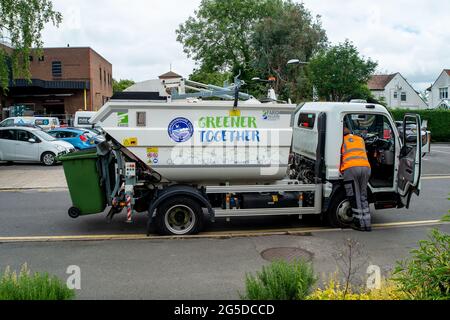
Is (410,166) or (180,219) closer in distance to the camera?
(180,219)

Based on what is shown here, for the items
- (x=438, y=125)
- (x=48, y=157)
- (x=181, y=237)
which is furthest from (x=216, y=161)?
(x=438, y=125)

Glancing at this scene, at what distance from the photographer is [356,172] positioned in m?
7.54

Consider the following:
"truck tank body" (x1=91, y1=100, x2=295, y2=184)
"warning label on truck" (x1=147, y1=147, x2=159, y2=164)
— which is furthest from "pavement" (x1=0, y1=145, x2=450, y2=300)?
"warning label on truck" (x1=147, y1=147, x2=159, y2=164)

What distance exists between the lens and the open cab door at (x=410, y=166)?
7699mm

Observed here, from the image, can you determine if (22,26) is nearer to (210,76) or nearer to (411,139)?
(411,139)

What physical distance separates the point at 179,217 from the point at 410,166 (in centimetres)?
415

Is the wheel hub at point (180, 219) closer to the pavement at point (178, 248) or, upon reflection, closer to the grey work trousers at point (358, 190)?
the pavement at point (178, 248)

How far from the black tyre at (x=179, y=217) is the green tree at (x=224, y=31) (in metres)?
43.0

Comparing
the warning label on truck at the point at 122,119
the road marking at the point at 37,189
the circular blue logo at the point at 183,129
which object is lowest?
the road marking at the point at 37,189

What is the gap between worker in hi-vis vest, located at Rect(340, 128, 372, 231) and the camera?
7.52 metres

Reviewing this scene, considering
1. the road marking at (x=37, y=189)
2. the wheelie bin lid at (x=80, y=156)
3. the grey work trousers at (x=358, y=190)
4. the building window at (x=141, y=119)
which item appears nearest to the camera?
the building window at (x=141, y=119)

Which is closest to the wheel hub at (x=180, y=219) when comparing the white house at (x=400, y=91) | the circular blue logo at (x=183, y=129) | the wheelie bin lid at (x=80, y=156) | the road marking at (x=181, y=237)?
the road marking at (x=181, y=237)

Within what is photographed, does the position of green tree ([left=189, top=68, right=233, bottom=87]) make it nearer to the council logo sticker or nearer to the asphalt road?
the asphalt road

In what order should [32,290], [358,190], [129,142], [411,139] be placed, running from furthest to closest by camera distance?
[411,139], [358,190], [129,142], [32,290]
